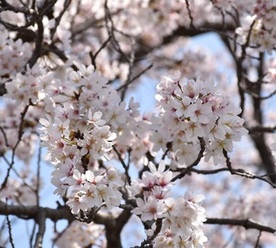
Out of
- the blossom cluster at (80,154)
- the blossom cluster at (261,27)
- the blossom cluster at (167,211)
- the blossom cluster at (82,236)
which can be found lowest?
the blossom cluster at (167,211)

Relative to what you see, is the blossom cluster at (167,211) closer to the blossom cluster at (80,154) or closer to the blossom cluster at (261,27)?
the blossom cluster at (80,154)

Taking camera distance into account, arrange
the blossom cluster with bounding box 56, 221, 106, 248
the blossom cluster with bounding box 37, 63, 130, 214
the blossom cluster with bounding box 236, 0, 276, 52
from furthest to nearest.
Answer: the blossom cluster with bounding box 56, 221, 106, 248 < the blossom cluster with bounding box 236, 0, 276, 52 < the blossom cluster with bounding box 37, 63, 130, 214

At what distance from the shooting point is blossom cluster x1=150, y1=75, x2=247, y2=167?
2.01 meters

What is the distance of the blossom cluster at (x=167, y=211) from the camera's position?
1.79m

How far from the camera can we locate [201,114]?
6.57 ft

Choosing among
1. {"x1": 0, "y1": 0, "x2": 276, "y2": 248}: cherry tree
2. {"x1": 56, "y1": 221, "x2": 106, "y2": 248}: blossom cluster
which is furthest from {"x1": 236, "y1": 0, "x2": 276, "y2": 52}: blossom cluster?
{"x1": 56, "y1": 221, "x2": 106, "y2": 248}: blossom cluster

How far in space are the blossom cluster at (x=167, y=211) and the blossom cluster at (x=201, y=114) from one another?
0.23 m

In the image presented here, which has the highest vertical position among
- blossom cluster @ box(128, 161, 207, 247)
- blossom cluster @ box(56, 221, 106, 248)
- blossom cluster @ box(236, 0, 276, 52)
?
blossom cluster @ box(236, 0, 276, 52)

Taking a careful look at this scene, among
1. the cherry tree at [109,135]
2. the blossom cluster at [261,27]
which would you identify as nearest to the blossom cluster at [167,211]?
the cherry tree at [109,135]

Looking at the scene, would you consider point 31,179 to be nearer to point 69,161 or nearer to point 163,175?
point 69,161

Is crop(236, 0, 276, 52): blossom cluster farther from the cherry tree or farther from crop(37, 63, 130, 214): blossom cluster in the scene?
crop(37, 63, 130, 214): blossom cluster

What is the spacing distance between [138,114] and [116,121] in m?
0.22

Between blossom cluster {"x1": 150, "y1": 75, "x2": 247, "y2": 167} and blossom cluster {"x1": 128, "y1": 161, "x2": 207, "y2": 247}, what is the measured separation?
23 centimetres

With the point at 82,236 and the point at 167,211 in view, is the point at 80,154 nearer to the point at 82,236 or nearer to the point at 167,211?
the point at 167,211
